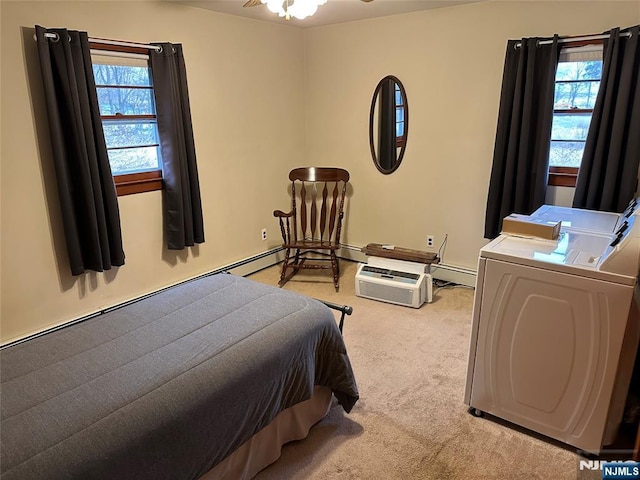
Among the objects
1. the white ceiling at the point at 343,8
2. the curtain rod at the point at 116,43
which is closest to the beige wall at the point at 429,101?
the white ceiling at the point at 343,8

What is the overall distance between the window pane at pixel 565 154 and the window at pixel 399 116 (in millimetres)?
1189

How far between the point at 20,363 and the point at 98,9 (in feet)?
7.38

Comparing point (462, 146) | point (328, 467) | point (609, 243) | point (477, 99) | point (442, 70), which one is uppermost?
point (442, 70)

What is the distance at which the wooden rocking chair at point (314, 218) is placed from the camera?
396cm

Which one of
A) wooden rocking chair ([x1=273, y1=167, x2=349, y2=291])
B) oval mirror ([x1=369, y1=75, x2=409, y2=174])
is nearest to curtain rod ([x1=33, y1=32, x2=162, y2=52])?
wooden rocking chair ([x1=273, y1=167, x2=349, y2=291])

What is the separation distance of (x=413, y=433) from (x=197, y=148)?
102 inches

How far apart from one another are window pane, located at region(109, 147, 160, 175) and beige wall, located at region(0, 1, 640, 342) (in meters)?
0.21

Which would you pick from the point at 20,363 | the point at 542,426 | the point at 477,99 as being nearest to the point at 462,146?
the point at 477,99

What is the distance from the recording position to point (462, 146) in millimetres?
3619

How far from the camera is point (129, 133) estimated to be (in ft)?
10.5

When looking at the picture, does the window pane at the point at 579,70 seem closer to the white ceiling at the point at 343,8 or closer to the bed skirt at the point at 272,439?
the white ceiling at the point at 343,8

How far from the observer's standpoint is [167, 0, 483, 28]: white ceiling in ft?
10.7

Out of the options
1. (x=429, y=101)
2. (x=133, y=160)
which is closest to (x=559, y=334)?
(x=429, y=101)

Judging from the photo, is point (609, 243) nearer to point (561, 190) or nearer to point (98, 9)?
point (561, 190)
